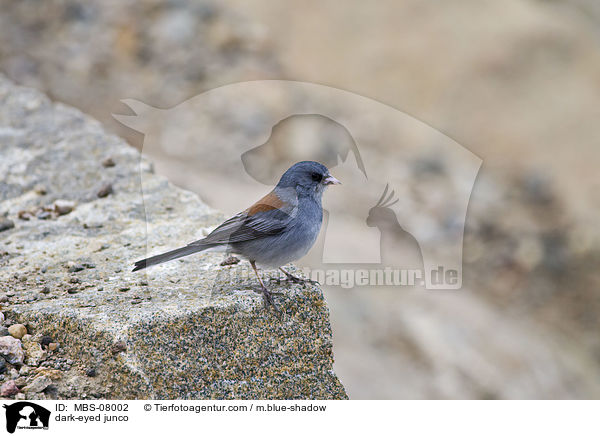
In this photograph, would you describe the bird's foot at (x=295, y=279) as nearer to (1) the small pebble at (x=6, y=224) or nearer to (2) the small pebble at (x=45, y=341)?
(2) the small pebble at (x=45, y=341)

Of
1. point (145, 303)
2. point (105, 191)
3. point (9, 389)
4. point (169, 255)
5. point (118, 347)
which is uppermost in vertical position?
point (105, 191)

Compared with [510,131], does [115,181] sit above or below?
below

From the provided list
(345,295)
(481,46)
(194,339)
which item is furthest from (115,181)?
(481,46)

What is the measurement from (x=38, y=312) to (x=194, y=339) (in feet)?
2.23

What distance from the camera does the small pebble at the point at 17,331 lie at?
2.79 metres

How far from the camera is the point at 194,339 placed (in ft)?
9.01

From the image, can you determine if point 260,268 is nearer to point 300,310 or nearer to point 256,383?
point 300,310

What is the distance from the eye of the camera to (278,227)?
2926 mm

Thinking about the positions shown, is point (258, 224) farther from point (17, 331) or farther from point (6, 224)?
point (6, 224)
